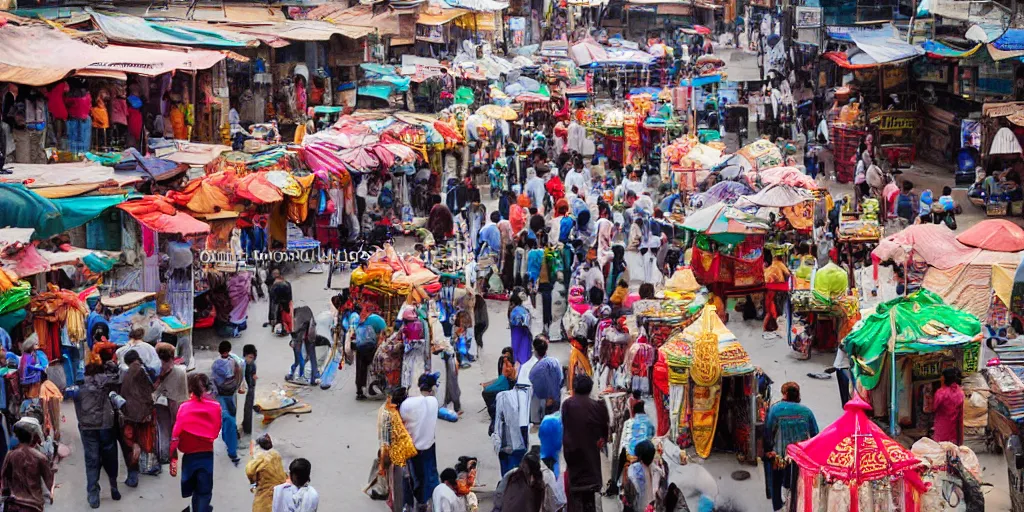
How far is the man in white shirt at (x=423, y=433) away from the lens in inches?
442

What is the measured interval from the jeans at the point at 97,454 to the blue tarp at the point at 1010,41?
1748cm

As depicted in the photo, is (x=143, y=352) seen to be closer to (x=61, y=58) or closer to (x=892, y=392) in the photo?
(x=892, y=392)

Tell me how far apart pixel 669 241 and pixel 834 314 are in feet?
15.2

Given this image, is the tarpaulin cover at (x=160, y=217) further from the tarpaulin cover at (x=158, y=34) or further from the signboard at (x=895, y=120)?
the signboard at (x=895, y=120)

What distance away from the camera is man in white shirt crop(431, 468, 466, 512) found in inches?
388

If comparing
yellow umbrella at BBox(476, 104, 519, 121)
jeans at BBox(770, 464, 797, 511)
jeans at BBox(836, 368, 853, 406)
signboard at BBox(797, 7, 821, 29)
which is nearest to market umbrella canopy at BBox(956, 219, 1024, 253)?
jeans at BBox(836, 368, 853, 406)

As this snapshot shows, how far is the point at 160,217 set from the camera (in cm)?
1650

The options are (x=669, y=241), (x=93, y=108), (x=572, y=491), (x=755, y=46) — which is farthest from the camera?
(x=755, y=46)

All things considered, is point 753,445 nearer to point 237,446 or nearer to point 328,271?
point 237,446

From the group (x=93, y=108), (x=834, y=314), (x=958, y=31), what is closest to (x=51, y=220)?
(x=93, y=108)

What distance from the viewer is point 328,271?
20797 millimetres

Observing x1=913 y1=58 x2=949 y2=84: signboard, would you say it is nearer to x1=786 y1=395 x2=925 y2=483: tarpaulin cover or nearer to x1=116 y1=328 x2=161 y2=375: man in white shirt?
x1=116 y1=328 x2=161 y2=375: man in white shirt

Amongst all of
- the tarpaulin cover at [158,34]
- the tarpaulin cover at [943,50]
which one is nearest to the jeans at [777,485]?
the tarpaulin cover at [943,50]

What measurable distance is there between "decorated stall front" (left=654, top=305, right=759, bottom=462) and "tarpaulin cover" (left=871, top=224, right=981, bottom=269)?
12.6 feet
